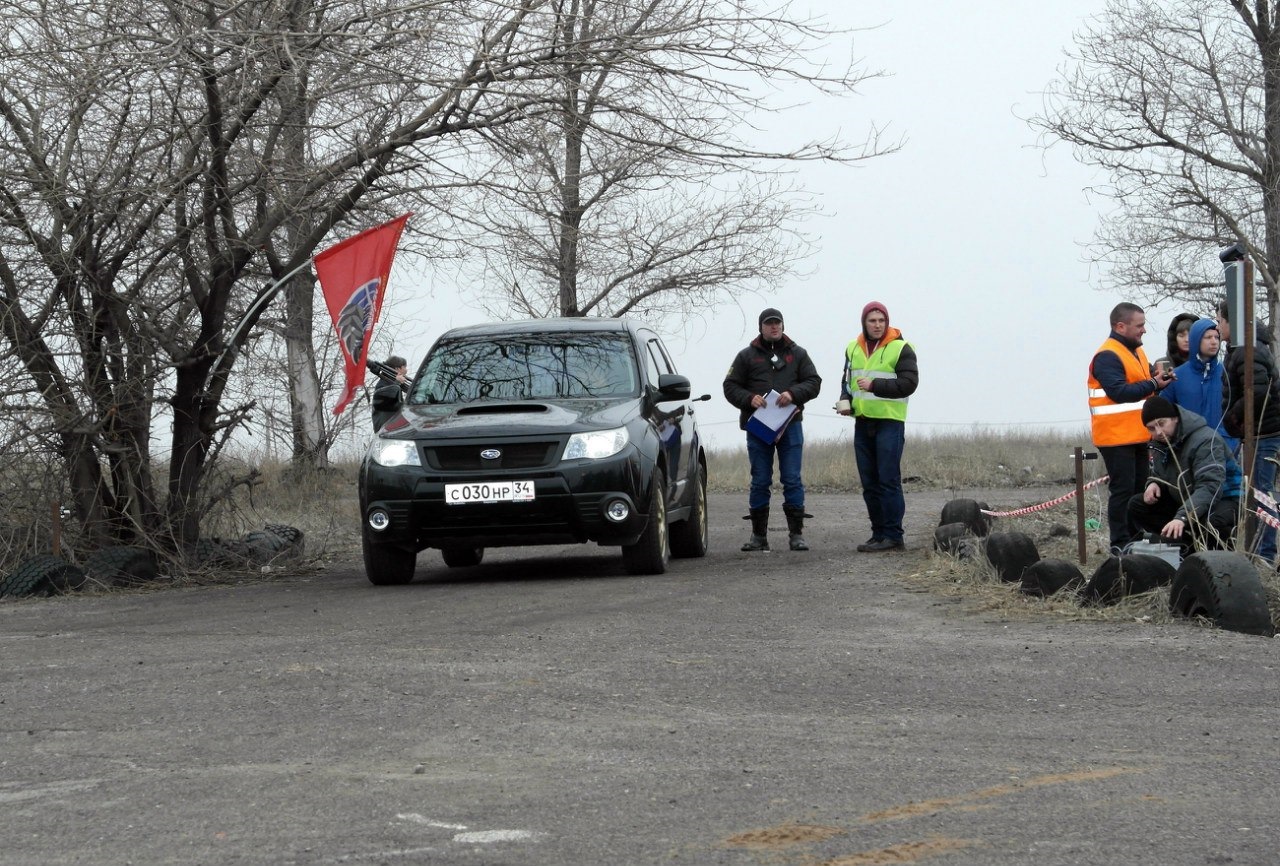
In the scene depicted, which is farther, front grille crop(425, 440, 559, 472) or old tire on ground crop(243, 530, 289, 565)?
old tire on ground crop(243, 530, 289, 565)

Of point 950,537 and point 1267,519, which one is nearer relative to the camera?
point 1267,519

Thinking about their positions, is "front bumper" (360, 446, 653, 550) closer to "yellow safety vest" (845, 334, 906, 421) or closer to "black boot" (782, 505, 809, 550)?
"yellow safety vest" (845, 334, 906, 421)

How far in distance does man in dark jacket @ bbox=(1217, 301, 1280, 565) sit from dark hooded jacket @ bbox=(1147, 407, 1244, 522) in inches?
59.0

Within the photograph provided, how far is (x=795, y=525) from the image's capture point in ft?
49.0

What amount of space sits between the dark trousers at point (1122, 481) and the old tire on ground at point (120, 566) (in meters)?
7.15

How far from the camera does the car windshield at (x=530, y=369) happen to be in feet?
41.9

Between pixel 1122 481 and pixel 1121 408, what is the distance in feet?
1.69

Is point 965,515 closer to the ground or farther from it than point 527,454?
closer to the ground

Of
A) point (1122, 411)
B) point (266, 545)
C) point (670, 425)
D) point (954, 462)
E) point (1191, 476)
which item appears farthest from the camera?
point (954, 462)

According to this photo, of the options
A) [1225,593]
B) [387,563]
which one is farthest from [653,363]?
[1225,593]

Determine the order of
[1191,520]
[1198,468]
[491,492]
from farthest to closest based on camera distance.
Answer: [491,492] < [1198,468] < [1191,520]

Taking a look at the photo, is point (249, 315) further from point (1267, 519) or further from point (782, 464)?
point (1267, 519)

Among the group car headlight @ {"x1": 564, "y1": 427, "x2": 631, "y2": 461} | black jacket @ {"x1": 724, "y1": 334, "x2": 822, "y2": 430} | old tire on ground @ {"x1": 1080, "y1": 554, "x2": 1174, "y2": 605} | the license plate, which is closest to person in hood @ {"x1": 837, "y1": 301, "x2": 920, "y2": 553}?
black jacket @ {"x1": 724, "y1": 334, "x2": 822, "y2": 430}

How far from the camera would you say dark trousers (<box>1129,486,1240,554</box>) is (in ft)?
33.7
